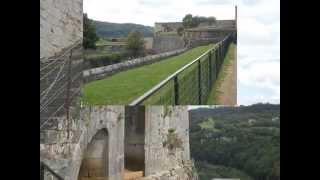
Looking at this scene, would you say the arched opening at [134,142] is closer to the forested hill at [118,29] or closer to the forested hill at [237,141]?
the forested hill at [237,141]

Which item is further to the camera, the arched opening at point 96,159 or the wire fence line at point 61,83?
the arched opening at point 96,159

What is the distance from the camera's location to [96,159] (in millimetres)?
4734

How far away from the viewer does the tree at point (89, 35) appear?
15.3 feet

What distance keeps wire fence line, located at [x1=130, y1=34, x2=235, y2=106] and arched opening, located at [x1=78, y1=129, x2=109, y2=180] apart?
0.44 meters

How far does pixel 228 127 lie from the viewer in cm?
466

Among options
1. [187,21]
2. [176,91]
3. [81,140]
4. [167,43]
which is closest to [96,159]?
[81,140]

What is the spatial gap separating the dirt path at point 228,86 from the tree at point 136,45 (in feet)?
2.21

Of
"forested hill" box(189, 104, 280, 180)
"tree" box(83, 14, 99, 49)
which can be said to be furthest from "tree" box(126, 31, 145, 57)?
"forested hill" box(189, 104, 280, 180)

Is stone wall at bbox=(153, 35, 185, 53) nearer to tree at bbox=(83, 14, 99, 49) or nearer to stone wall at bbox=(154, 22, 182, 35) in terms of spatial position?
stone wall at bbox=(154, 22, 182, 35)

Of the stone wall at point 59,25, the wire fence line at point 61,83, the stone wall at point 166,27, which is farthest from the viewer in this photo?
the stone wall at point 166,27

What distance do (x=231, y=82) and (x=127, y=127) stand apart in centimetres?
92

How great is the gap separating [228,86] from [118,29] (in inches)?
39.2

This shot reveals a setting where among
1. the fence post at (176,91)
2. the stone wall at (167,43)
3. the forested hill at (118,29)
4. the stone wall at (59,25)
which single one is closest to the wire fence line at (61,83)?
the stone wall at (59,25)

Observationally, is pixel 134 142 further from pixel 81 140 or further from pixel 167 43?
pixel 167 43
